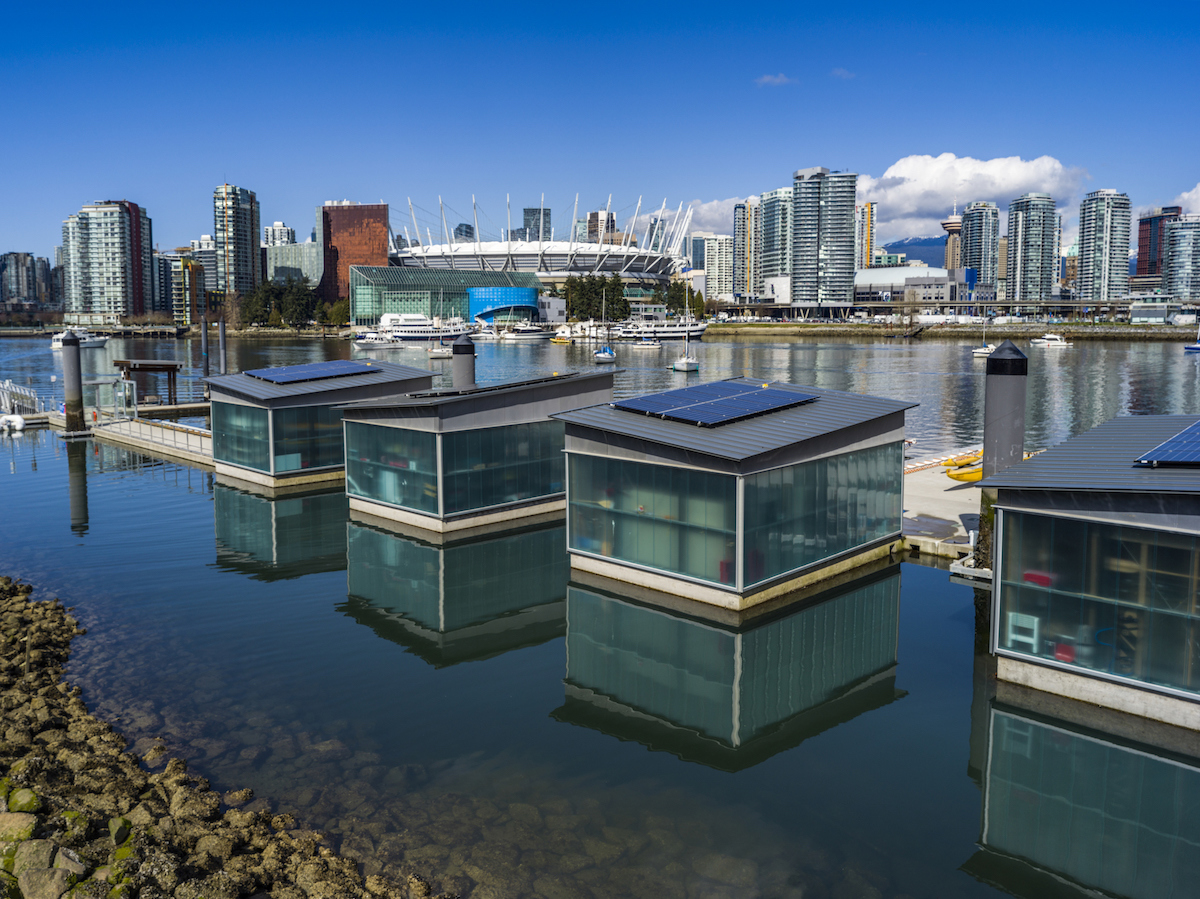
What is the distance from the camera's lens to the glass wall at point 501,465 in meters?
30.7

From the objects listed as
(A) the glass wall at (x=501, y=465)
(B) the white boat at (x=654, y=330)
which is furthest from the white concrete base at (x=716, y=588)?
(B) the white boat at (x=654, y=330)

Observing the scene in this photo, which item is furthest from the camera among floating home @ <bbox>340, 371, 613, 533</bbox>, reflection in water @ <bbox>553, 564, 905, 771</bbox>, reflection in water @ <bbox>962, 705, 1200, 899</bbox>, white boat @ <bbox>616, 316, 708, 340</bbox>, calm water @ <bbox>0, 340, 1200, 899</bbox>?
white boat @ <bbox>616, 316, 708, 340</bbox>

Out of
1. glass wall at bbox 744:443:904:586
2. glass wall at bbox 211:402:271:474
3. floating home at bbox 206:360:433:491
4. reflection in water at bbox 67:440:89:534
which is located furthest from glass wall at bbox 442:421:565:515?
reflection in water at bbox 67:440:89:534

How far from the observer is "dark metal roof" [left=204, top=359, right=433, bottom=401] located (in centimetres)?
3750

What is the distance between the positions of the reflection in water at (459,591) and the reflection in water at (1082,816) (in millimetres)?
10773

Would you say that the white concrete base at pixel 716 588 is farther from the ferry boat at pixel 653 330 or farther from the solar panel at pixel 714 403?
the ferry boat at pixel 653 330

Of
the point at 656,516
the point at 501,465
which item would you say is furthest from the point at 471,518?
the point at 656,516

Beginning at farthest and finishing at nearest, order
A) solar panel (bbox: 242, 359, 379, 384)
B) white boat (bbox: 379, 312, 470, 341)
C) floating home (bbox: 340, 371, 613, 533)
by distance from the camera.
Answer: white boat (bbox: 379, 312, 470, 341) → solar panel (bbox: 242, 359, 379, 384) → floating home (bbox: 340, 371, 613, 533)

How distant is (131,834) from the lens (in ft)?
43.6

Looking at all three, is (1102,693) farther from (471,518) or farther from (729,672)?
(471,518)

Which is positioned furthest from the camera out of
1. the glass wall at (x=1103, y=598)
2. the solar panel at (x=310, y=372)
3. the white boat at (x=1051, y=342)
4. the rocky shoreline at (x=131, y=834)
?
the white boat at (x=1051, y=342)

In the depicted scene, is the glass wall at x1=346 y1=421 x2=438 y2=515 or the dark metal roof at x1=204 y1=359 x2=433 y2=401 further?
the dark metal roof at x1=204 y1=359 x2=433 y2=401

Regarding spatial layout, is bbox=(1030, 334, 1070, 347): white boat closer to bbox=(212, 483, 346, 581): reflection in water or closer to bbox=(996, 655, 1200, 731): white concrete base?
bbox=(212, 483, 346, 581): reflection in water

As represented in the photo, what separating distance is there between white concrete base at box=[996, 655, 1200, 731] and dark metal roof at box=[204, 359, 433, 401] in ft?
86.0
